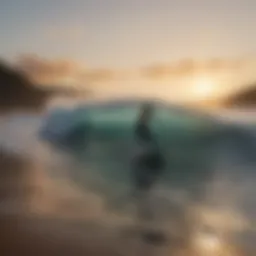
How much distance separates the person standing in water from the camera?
3.11 ft

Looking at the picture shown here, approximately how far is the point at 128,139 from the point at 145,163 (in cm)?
6

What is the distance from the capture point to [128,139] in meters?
0.98

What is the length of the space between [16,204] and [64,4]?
395 millimetres

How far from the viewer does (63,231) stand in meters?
0.95

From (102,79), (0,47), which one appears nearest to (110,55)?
(102,79)

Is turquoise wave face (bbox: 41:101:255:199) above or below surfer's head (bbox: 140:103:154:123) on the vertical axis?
below

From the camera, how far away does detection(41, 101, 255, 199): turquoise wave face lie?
3.13ft

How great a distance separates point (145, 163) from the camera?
3.18 feet

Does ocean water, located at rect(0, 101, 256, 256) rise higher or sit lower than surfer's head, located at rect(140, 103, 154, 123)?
lower

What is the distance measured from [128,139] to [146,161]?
54 millimetres

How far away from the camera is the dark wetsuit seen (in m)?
0.96

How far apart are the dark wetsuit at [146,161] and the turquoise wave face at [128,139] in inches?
0.4

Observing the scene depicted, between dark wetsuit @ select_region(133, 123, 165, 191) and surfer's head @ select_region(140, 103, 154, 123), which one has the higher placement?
surfer's head @ select_region(140, 103, 154, 123)

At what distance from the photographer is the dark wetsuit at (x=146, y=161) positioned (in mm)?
958
